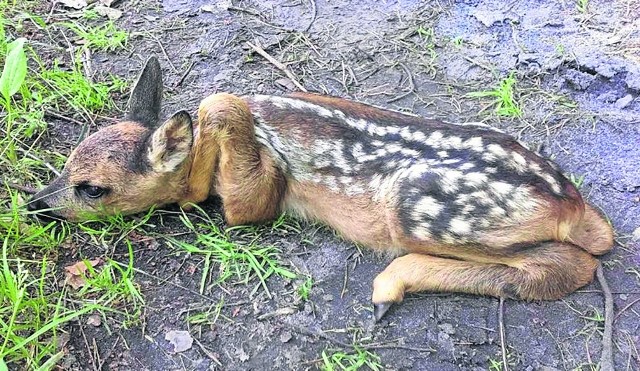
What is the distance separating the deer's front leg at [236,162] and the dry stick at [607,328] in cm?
180

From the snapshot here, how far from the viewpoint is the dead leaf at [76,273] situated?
365 centimetres

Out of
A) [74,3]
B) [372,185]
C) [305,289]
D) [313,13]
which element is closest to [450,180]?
[372,185]

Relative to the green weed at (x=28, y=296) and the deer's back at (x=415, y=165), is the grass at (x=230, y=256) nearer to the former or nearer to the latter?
the deer's back at (x=415, y=165)

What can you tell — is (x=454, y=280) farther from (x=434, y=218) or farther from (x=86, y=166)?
(x=86, y=166)

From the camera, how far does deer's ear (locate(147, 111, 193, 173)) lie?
153 inches

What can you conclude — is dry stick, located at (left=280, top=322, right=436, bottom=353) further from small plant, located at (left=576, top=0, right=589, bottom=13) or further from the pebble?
small plant, located at (left=576, top=0, right=589, bottom=13)

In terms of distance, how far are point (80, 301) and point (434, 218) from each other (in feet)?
5.97

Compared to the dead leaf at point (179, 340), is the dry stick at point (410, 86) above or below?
above

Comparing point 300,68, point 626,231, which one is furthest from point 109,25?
point 626,231

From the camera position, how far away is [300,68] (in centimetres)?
525

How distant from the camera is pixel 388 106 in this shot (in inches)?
194

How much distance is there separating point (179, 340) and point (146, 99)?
1543mm

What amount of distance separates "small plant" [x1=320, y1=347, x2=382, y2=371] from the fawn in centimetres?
25

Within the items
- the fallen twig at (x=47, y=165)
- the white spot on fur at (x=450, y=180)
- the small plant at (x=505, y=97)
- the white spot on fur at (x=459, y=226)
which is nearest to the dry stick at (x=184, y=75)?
the fallen twig at (x=47, y=165)
